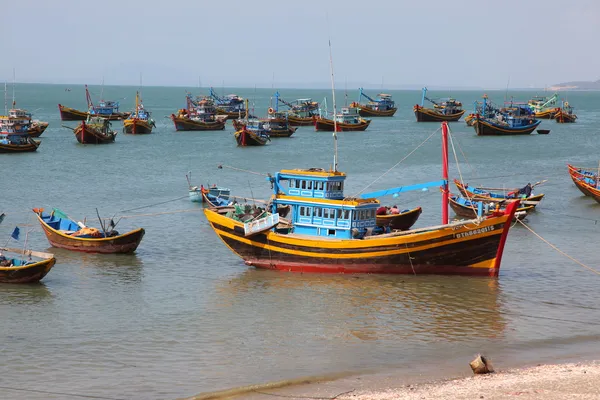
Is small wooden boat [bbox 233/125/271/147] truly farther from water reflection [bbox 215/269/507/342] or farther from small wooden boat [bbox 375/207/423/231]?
water reflection [bbox 215/269/507/342]

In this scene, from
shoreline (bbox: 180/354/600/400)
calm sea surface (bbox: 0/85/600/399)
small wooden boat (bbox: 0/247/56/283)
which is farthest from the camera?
small wooden boat (bbox: 0/247/56/283)

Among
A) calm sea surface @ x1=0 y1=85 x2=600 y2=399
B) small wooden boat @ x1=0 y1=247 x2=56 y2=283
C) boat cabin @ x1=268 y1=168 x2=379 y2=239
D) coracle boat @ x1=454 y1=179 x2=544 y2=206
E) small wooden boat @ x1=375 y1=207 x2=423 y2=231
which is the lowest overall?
calm sea surface @ x1=0 y1=85 x2=600 y2=399

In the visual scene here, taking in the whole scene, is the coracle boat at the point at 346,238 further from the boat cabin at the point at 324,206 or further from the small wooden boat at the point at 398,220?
the small wooden boat at the point at 398,220

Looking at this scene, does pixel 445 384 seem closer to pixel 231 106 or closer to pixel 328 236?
pixel 328 236

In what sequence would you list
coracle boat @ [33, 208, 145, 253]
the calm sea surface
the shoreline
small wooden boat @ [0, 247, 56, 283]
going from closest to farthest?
the shoreline → the calm sea surface → small wooden boat @ [0, 247, 56, 283] → coracle boat @ [33, 208, 145, 253]

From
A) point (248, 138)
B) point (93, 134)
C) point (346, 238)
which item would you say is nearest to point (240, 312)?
point (346, 238)

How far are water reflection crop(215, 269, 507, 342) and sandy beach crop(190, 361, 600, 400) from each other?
14.4 feet

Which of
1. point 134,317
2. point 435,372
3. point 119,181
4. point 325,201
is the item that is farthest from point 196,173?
point 435,372

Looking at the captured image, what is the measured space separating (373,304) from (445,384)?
29.9 ft

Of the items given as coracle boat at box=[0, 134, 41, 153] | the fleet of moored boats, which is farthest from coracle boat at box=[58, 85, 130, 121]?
the fleet of moored boats

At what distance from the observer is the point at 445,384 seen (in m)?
21.2

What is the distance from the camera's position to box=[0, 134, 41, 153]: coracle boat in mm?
81250

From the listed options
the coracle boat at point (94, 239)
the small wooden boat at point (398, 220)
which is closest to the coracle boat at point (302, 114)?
the small wooden boat at point (398, 220)

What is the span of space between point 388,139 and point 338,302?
75.1 metres
